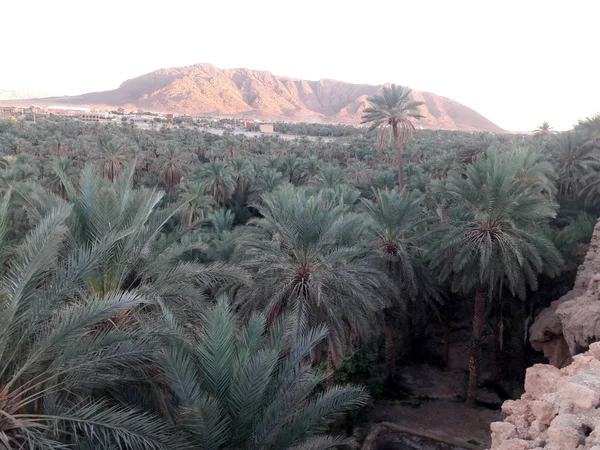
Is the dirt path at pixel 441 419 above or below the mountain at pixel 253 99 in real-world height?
below

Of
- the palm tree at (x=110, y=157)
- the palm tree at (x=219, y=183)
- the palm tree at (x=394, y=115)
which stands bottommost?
the palm tree at (x=219, y=183)

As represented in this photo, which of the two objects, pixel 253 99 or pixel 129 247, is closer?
pixel 129 247

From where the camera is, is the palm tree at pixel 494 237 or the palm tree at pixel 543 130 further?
the palm tree at pixel 543 130

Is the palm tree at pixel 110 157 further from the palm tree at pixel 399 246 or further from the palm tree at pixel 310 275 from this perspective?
the palm tree at pixel 310 275

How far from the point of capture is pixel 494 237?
1173 cm

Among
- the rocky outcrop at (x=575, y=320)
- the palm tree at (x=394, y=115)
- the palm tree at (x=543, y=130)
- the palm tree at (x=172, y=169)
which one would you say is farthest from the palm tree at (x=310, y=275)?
the palm tree at (x=543, y=130)

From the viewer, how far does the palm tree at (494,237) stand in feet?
37.2

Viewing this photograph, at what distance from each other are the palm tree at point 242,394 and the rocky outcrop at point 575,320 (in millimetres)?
4188

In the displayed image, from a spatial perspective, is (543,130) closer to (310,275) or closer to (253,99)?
(310,275)

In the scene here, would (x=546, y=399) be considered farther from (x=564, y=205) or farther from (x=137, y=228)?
(x=564, y=205)

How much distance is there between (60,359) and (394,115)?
2274 centimetres

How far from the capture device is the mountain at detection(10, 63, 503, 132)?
506 ft

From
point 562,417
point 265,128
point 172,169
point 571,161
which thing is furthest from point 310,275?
point 265,128

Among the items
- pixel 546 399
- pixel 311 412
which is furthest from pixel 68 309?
pixel 546 399
